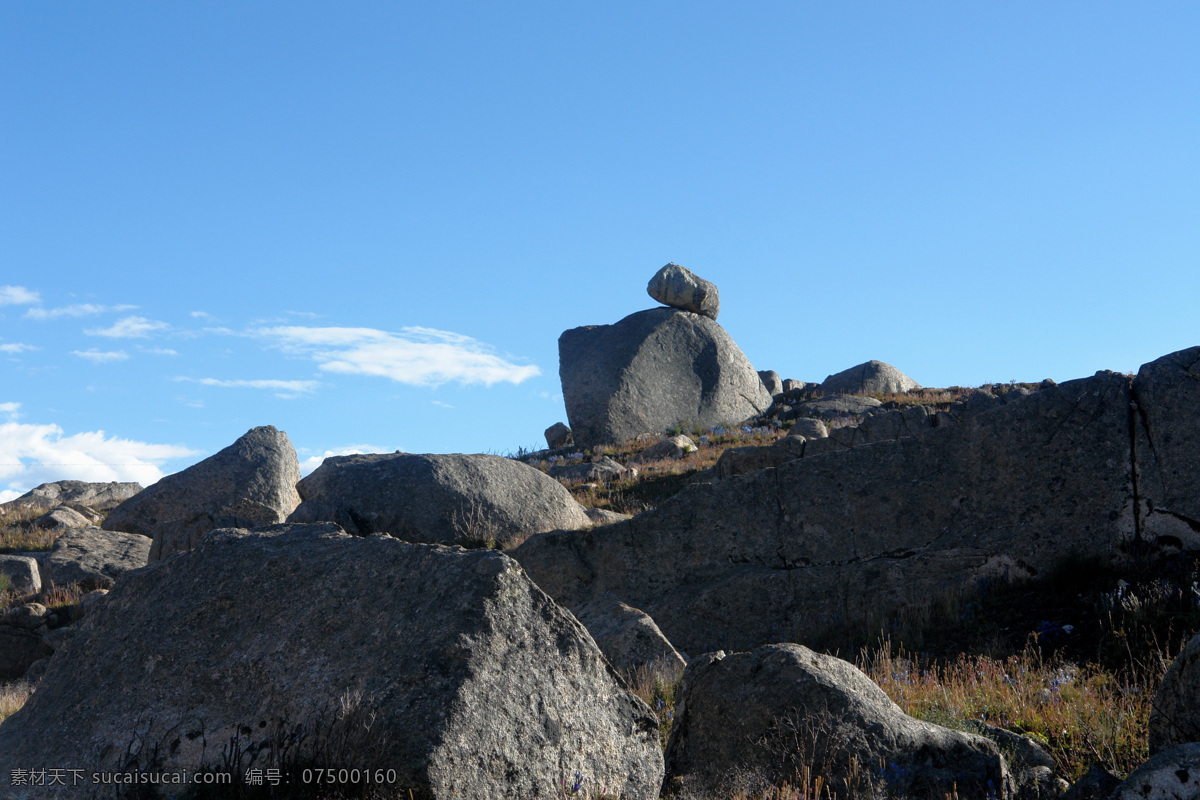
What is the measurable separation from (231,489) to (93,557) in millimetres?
2720

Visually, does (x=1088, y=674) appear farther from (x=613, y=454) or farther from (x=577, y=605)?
(x=613, y=454)

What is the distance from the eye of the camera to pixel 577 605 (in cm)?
1023

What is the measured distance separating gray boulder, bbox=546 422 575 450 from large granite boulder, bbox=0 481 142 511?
523 inches

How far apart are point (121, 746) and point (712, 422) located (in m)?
26.0

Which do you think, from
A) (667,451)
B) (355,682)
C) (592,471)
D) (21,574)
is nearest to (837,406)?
(667,451)

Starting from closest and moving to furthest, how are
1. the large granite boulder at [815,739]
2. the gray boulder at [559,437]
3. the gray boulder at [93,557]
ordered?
the large granite boulder at [815,739]
the gray boulder at [93,557]
the gray boulder at [559,437]

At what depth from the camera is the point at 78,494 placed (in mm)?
30750

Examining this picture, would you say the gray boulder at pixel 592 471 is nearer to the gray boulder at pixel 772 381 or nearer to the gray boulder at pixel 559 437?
the gray boulder at pixel 559 437

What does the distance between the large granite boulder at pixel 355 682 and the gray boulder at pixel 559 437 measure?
82.4 feet

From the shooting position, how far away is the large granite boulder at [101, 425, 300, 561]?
1822cm

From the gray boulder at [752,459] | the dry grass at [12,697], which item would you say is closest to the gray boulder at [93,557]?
the dry grass at [12,697]

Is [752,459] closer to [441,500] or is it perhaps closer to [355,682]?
[441,500]

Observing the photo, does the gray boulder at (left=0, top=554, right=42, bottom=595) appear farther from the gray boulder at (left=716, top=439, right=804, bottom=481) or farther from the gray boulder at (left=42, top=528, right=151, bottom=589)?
the gray boulder at (left=716, top=439, right=804, bottom=481)

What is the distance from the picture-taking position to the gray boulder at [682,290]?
103ft
